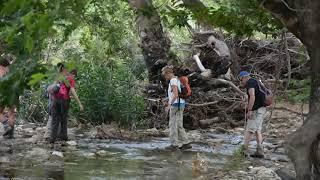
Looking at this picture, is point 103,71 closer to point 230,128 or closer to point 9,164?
point 230,128

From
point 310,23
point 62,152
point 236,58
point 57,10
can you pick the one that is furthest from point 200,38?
point 57,10

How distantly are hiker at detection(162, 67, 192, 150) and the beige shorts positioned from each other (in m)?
1.35

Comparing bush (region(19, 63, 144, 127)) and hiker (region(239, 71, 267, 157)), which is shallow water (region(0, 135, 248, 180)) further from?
bush (region(19, 63, 144, 127))

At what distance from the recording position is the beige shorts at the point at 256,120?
32.9ft

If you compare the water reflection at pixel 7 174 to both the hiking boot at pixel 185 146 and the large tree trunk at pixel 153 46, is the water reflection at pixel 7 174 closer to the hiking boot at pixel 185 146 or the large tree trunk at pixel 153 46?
the hiking boot at pixel 185 146

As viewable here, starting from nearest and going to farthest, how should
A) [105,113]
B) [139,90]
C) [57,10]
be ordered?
[57,10] → [105,113] → [139,90]

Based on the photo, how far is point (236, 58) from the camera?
1620 centimetres

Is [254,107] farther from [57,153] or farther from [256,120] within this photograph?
[57,153]

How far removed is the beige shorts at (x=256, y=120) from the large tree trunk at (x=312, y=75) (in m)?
4.51

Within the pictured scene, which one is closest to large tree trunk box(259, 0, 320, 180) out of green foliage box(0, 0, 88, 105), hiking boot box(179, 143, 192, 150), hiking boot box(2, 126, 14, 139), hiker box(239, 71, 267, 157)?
green foliage box(0, 0, 88, 105)

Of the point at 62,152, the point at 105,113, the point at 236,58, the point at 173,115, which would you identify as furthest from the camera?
the point at 236,58

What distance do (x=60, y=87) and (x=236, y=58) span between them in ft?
23.1

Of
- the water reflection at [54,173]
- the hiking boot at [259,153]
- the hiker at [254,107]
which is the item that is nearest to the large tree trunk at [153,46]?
the hiker at [254,107]

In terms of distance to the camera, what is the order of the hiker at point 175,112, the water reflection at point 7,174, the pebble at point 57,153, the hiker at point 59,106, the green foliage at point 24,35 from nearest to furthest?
the green foliage at point 24,35 < the water reflection at point 7,174 < the pebble at point 57,153 < the hiker at point 175,112 < the hiker at point 59,106
